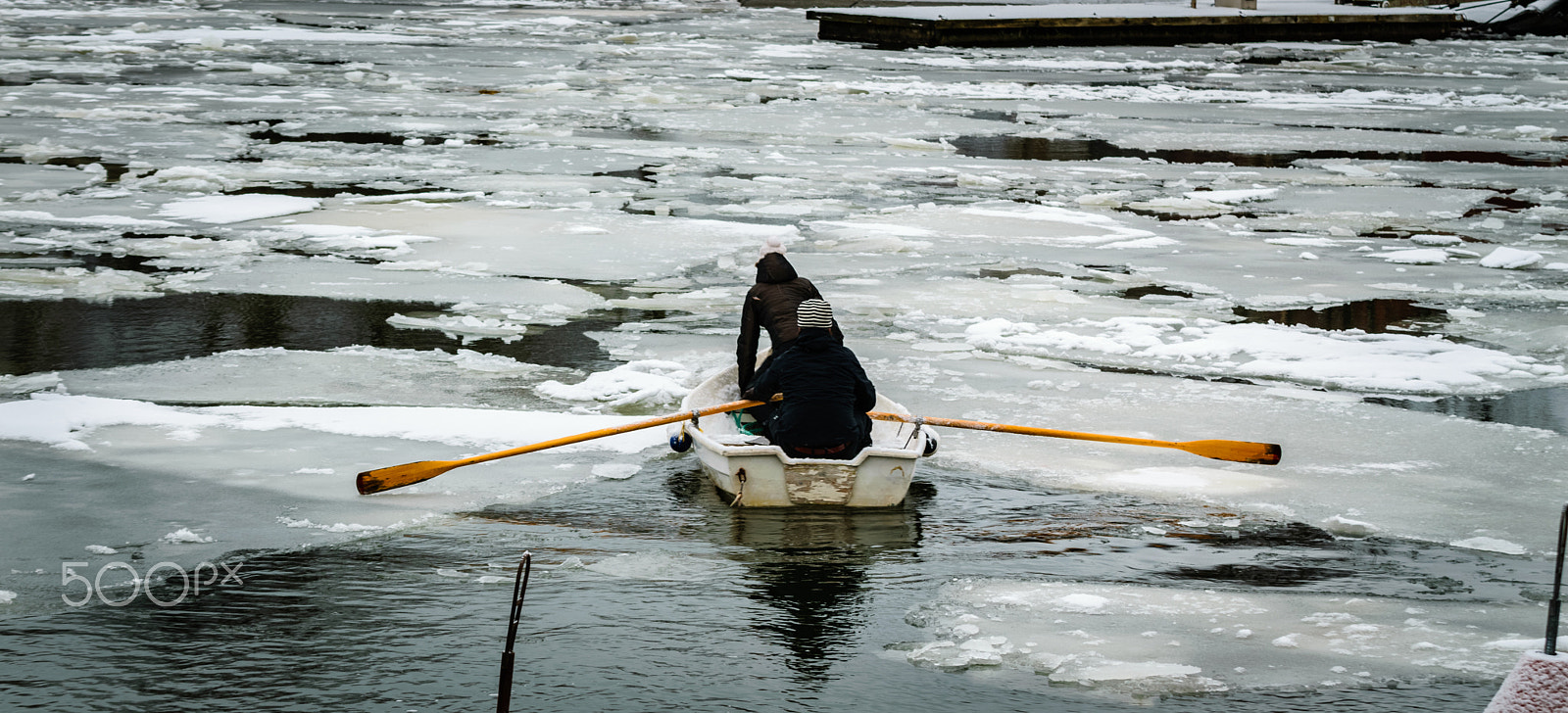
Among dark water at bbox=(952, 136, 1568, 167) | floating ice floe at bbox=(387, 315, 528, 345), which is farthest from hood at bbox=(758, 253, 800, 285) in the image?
dark water at bbox=(952, 136, 1568, 167)

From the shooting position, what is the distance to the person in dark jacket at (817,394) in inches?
253

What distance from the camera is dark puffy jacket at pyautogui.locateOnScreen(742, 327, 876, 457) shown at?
643 centimetres

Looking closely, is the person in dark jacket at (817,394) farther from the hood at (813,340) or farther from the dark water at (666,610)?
the dark water at (666,610)

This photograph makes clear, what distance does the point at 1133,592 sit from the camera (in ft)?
18.0

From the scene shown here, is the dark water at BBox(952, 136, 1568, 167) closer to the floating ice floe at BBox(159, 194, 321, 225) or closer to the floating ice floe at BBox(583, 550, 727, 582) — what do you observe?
the floating ice floe at BBox(159, 194, 321, 225)

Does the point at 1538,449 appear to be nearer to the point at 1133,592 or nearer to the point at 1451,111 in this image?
the point at 1133,592

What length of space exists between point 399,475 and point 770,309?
192cm

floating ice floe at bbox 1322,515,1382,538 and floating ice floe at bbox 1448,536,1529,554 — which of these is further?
floating ice floe at bbox 1322,515,1382,538

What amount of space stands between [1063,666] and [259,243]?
849 centimetres

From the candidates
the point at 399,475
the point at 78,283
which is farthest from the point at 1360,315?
the point at 78,283

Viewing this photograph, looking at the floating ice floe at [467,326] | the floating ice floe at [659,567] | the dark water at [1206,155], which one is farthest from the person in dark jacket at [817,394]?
the dark water at [1206,155]

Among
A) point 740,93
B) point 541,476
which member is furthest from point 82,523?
point 740,93

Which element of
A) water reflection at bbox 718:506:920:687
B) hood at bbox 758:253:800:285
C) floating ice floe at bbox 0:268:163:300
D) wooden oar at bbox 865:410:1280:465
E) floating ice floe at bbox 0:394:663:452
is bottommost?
water reflection at bbox 718:506:920:687

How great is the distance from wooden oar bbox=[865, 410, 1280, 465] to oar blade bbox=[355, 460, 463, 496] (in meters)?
1.88
